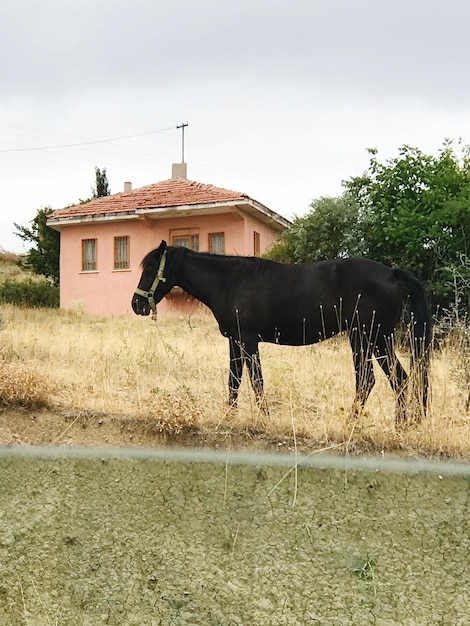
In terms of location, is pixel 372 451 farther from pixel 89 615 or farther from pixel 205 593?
pixel 89 615

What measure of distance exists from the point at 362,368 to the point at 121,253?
58.2ft

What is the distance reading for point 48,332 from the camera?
1430 cm

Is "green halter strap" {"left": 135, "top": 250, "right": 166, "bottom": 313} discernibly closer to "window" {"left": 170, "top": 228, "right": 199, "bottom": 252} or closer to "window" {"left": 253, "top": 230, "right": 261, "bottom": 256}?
"window" {"left": 170, "top": 228, "right": 199, "bottom": 252}

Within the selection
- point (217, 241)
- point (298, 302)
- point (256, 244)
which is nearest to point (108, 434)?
point (298, 302)

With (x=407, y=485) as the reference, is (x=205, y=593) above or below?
below

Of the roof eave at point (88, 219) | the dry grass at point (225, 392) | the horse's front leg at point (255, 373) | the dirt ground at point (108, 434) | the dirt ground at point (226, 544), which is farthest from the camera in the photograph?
the roof eave at point (88, 219)

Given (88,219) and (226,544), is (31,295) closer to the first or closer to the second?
(88,219)

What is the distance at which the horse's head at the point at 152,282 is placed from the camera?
702 cm

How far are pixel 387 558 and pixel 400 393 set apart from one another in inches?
103

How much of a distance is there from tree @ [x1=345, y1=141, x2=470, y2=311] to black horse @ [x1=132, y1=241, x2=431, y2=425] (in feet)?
27.1

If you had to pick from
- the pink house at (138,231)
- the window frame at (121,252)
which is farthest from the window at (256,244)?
the window frame at (121,252)

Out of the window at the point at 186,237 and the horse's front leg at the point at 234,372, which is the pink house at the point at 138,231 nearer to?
the window at the point at 186,237

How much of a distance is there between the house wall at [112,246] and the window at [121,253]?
14 centimetres

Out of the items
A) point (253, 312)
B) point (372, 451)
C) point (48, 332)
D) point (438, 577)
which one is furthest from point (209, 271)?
point (48, 332)
